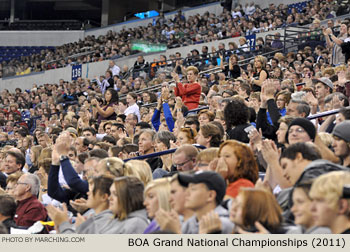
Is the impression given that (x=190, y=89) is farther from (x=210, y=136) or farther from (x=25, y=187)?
(x=25, y=187)

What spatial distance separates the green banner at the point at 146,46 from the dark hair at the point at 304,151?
18556mm

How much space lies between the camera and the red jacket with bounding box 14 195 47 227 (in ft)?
18.5

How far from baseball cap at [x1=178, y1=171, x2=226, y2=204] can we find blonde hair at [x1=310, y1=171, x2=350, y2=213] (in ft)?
2.50

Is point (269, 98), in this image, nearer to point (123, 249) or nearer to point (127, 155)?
point (127, 155)

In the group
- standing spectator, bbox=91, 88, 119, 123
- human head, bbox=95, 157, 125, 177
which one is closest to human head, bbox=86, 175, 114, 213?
human head, bbox=95, 157, 125, 177

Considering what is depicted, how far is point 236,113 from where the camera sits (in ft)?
20.3

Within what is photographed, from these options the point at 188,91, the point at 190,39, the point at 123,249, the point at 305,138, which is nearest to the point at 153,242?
the point at 123,249

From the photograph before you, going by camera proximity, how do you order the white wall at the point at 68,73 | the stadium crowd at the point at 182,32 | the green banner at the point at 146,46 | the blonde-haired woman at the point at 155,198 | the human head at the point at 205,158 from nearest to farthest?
the blonde-haired woman at the point at 155,198 < the human head at the point at 205,158 < the stadium crowd at the point at 182,32 < the white wall at the point at 68,73 < the green banner at the point at 146,46

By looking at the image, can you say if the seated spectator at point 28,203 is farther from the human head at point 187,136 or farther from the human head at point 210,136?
the human head at point 210,136

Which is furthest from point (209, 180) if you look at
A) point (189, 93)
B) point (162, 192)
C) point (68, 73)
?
point (68, 73)

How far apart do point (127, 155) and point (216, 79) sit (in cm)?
693

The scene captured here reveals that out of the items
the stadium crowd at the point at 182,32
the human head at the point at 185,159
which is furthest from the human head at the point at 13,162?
the stadium crowd at the point at 182,32

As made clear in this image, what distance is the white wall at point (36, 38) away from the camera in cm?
3083

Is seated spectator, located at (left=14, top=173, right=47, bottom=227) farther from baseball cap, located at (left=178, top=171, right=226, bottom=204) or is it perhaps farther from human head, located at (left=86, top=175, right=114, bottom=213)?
baseball cap, located at (left=178, top=171, right=226, bottom=204)
